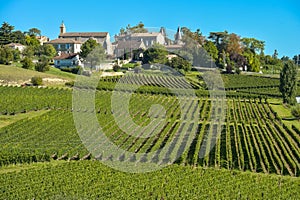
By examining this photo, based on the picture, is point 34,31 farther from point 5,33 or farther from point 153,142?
point 153,142

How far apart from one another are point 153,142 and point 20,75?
107 ft

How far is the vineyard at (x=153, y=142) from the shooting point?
69.5 ft

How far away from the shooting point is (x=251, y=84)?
252 ft

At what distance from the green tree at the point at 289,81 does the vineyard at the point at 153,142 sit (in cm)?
341

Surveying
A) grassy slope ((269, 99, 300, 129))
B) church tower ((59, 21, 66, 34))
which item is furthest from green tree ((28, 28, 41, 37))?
grassy slope ((269, 99, 300, 129))

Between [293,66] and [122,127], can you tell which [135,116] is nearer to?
[122,127]

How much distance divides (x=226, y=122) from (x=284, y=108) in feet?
52.2

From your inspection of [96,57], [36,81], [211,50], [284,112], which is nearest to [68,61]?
[96,57]

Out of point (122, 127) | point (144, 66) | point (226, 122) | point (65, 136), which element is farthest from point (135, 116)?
point (144, 66)

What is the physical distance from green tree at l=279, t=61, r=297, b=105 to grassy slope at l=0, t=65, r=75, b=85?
101 feet

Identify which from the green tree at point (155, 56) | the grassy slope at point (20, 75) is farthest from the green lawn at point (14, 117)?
the green tree at point (155, 56)

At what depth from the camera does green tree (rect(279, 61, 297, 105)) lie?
57.4m

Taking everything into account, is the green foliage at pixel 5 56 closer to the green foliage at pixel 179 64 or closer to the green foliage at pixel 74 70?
the green foliage at pixel 74 70

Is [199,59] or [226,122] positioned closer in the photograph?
[226,122]
